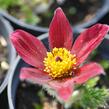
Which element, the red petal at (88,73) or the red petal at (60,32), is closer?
the red petal at (88,73)

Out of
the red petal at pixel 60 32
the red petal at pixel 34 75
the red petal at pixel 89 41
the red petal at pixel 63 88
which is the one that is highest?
the red petal at pixel 60 32

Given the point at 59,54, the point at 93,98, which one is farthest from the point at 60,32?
the point at 93,98

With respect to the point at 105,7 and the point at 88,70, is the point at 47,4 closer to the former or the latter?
the point at 105,7

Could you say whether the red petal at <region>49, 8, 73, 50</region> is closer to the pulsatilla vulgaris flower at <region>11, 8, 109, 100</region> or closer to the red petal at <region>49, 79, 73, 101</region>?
the pulsatilla vulgaris flower at <region>11, 8, 109, 100</region>

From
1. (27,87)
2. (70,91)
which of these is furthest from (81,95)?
(27,87)

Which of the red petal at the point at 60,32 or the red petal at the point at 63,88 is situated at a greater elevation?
the red petal at the point at 60,32

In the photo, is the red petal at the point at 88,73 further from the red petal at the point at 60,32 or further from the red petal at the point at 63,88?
the red petal at the point at 60,32

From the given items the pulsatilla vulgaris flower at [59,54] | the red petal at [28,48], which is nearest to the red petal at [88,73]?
the pulsatilla vulgaris flower at [59,54]
